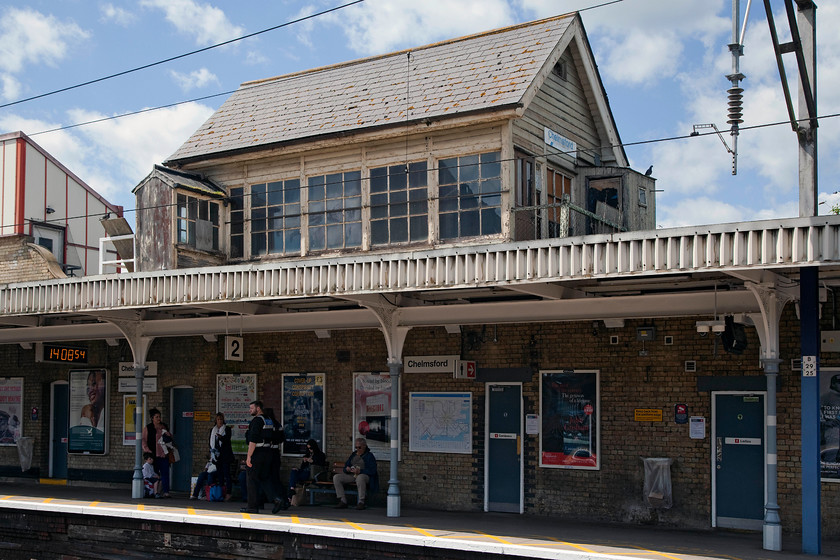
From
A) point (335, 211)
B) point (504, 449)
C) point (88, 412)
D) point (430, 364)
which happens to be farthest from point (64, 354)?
point (504, 449)

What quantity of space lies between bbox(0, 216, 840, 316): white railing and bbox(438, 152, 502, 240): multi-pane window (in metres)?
3.76

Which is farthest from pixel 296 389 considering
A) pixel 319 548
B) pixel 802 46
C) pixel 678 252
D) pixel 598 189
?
pixel 802 46

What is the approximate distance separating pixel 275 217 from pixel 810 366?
398 inches

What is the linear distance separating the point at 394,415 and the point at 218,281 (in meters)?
3.03

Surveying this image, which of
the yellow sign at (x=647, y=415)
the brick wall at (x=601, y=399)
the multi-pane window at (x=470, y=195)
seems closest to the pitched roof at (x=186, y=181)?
the brick wall at (x=601, y=399)

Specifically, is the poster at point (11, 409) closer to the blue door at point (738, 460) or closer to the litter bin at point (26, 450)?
the litter bin at point (26, 450)

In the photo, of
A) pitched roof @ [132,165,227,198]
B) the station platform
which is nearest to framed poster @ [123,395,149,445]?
the station platform

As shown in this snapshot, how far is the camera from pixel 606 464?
42.3ft

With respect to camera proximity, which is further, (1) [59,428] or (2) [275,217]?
(1) [59,428]

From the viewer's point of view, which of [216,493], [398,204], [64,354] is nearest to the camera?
[216,493]

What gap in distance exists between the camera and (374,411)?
1497cm

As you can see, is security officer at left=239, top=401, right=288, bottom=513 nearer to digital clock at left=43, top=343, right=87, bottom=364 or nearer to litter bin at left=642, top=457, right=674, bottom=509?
litter bin at left=642, top=457, right=674, bottom=509

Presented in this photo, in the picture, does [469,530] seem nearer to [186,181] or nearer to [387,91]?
[387,91]

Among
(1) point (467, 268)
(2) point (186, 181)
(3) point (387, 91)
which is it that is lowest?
(1) point (467, 268)
